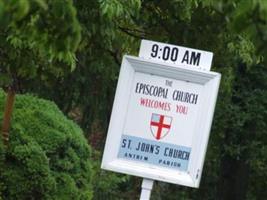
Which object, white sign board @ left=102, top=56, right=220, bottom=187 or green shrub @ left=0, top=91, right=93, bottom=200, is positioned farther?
green shrub @ left=0, top=91, right=93, bottom=200

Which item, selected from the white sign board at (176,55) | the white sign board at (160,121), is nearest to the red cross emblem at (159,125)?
the white sign board at (160,121)

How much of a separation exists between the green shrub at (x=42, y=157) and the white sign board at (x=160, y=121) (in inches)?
80.6

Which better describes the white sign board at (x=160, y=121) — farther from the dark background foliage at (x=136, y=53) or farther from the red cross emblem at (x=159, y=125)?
the dark background foliage at (x=136, y=53)

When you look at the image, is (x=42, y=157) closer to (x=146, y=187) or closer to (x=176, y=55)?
(x=146, y=187)

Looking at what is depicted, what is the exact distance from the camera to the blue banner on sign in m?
4.82

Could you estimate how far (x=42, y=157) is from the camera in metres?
6.74

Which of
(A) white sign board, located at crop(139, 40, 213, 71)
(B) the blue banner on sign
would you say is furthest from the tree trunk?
(B) the blue banner on sign

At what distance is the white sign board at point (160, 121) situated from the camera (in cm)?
482

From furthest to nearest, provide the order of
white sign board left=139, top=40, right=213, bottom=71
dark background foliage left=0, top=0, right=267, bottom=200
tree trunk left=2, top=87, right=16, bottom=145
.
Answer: tree trunk left=2, top=87, right=16, bottom=145, white sign board left=139, top=40, right=213, bottom=71, dark background foliage left=0, top=0, right=267, bottom=200

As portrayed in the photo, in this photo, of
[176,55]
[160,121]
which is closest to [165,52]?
[176,55]

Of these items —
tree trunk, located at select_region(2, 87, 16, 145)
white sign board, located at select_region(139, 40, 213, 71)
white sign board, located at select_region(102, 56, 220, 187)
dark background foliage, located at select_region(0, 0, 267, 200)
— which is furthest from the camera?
tree trunk, located at select_region(2, 87, 16, 145)

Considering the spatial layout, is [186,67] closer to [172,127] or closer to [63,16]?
[172,127]

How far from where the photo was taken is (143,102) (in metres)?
4.85

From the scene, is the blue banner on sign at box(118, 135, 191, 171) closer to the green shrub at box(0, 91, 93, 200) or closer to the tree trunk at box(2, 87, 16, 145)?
the green shrub at box(0, 91, 93, 200)
